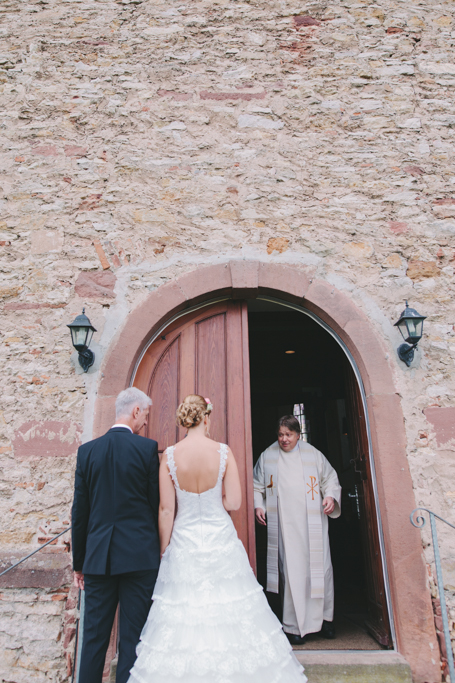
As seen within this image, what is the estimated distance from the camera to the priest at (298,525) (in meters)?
3.14

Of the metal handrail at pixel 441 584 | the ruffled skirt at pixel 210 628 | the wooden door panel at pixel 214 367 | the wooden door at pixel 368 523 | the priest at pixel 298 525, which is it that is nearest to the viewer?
the ruffled skirt at pixel 210 628

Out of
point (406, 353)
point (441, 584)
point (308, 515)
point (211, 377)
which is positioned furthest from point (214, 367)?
point (441, 584)

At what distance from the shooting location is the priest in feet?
10.3

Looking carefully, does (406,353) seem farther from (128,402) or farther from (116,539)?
(116,539)

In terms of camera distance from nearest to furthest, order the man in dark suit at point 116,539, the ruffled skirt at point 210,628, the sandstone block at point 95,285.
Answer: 1. the ruffled skirt at point 210,628
2. the man in dark suit at point 116,539
3. the sandstone block at point 95,285

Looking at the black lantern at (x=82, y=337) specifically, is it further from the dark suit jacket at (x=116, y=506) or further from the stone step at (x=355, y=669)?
the stone step at (x=355, y=669)

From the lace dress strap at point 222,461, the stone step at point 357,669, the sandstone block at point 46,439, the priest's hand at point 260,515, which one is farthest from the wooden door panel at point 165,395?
the stone step at point 357,669

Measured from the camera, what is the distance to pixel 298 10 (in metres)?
4.17

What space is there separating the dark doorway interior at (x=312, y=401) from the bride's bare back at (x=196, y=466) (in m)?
2.00

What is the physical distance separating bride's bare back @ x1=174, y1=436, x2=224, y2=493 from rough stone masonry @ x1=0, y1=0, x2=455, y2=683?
106 centimetres

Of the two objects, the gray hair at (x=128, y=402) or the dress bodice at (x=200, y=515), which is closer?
the dress bodice at (x=200, y=515)

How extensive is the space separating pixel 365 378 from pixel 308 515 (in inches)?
43.5

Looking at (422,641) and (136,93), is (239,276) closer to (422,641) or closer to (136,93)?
(136,93)

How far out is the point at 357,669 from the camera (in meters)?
2.69
